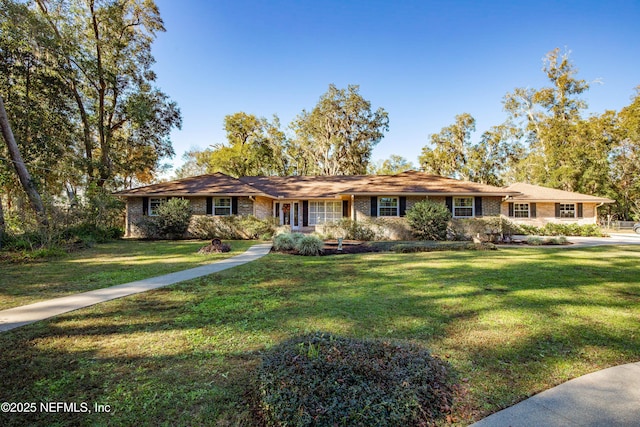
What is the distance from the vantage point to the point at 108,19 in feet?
59.4

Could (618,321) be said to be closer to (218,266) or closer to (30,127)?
(218,266)

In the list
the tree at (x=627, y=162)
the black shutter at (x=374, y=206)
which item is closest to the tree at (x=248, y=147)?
the black shutter at (x=374, y=206)

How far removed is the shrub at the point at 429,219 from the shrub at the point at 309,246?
688 cm

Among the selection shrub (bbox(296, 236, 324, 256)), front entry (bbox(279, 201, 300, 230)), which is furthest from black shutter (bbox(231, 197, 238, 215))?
shrub (bbox(296, 236, 324, 256))

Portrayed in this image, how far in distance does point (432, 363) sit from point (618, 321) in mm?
3513

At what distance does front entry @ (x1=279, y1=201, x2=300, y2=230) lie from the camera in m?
19.6

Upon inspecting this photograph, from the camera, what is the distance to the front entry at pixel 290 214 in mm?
19641

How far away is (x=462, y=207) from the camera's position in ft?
53.7

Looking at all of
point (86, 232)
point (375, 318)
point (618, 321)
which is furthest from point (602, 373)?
point (86, 232)

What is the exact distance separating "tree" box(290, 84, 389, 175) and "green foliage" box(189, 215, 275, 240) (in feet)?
58.6

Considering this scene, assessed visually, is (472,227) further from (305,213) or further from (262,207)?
(262,207)

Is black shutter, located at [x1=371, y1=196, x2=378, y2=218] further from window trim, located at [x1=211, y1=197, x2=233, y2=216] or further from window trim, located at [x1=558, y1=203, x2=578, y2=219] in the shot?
window trim, located at [x1=558, y1=203, x2=578, y2=219]

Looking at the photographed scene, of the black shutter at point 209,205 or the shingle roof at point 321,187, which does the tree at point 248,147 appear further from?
the black shutter at point 209,205

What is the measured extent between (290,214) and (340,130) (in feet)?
55.2
